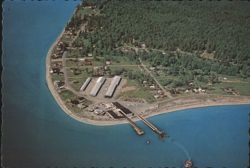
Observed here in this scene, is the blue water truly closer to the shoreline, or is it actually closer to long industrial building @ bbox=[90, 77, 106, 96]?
the shoreline

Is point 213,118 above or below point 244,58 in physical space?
below

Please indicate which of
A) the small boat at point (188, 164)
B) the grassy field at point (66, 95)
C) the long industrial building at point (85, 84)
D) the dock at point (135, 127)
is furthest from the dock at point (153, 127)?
the grassy field at point (66, 95)

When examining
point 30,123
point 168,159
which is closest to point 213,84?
point 168,159

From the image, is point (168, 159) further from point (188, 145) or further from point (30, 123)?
point (30, 123)

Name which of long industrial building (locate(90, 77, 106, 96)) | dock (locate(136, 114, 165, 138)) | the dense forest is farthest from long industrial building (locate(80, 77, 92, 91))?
dock (locate(136, 114, 165, 138))

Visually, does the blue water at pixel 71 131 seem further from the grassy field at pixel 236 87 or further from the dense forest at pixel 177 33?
the dense forest at pixel 177 33
